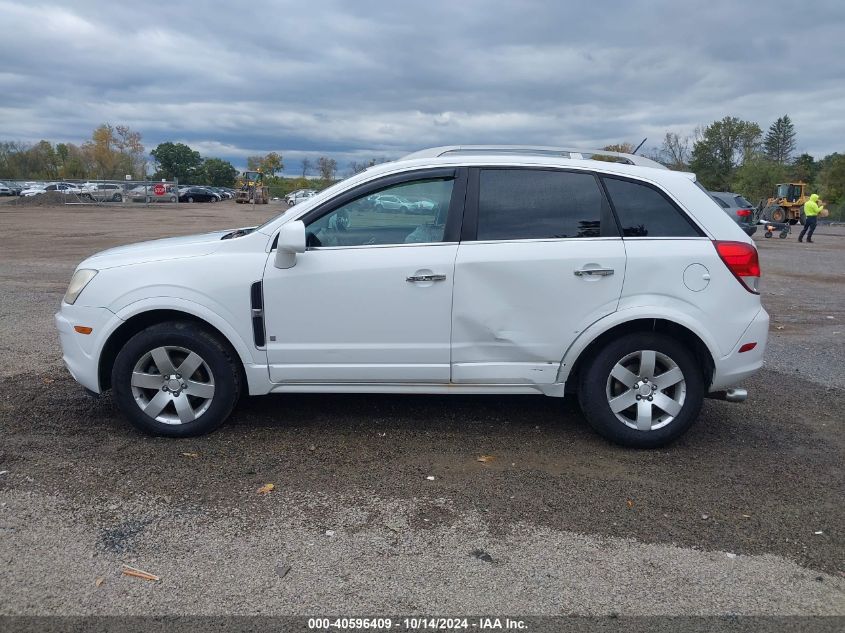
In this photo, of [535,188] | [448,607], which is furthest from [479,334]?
[448,607]

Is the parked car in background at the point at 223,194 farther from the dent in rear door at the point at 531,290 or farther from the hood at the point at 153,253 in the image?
the dent in rear door at the point at 531,290

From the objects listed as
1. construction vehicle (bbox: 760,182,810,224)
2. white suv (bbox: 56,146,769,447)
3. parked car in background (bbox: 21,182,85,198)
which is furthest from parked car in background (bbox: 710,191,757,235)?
parked car in background (bbox: 21,182,85,198)

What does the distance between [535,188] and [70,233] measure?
77.9ft

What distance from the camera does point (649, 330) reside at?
4.76 m

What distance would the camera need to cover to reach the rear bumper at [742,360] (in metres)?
4.73

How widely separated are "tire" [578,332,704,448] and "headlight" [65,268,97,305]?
134 inches

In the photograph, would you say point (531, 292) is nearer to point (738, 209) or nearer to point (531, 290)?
point (531, 290)

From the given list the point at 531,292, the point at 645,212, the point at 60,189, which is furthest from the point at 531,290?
the point at 60,189

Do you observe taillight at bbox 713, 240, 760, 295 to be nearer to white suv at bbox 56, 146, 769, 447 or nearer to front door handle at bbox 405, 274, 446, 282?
white suv at bbox 56, 146, 769, 447

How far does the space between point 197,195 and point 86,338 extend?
61.5 meters

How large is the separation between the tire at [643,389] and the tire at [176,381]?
95.2 inches

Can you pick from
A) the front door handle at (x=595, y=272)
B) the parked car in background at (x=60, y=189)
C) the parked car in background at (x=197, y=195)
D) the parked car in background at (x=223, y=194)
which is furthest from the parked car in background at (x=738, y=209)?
the parked car in background at (x=223, y=194)

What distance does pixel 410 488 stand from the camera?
4211 millimetres

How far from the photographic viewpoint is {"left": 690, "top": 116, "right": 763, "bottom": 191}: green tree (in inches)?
3044
